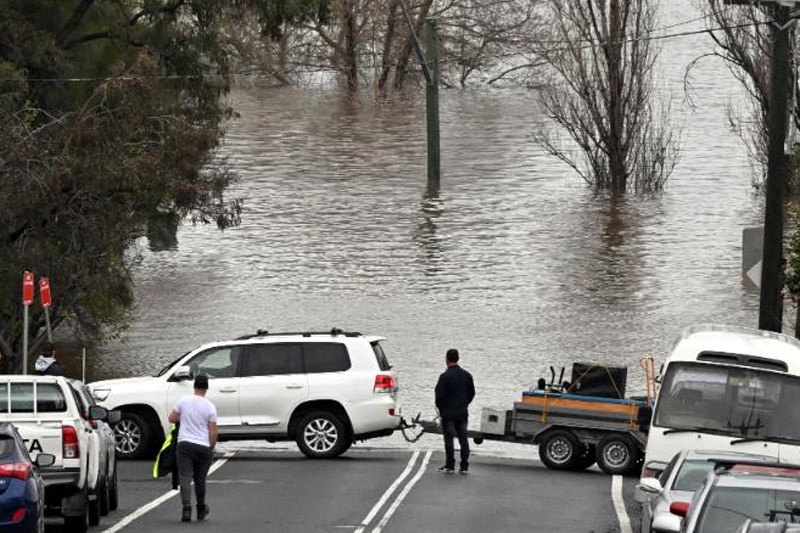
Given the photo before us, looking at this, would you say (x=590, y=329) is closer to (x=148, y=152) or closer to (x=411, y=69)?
(x=148, y=152)

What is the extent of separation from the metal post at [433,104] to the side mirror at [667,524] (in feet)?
142

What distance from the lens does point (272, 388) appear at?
24.7 meters

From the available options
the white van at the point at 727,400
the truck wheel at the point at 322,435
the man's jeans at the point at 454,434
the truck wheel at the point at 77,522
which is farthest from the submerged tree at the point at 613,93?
the truck wheel at the point at 77,522

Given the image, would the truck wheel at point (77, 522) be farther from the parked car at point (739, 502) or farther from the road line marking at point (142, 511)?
the parked car at point (739, 502)

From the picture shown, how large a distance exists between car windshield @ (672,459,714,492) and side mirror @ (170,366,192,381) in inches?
376

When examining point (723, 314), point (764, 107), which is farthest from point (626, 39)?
point (723, 314)

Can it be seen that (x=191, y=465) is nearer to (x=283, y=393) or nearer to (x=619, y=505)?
(x=619, y=505)

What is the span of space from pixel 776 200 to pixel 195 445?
36.2ft

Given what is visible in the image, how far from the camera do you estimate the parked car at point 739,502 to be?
41.2 ft

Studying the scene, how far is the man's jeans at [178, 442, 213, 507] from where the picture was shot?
60.2 feet

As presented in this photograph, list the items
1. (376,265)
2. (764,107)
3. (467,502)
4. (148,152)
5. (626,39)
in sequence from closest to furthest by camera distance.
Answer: (467,502) → (148,152) → (376,265) → (764,107) → (626,39)

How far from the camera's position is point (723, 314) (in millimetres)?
43188

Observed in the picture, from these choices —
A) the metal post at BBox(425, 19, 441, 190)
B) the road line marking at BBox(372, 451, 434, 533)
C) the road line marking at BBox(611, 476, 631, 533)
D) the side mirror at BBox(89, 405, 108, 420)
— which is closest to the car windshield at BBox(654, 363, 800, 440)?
the road line marking at BBox(611, 476, 631, 533)

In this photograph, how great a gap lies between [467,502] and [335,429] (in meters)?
4.63
